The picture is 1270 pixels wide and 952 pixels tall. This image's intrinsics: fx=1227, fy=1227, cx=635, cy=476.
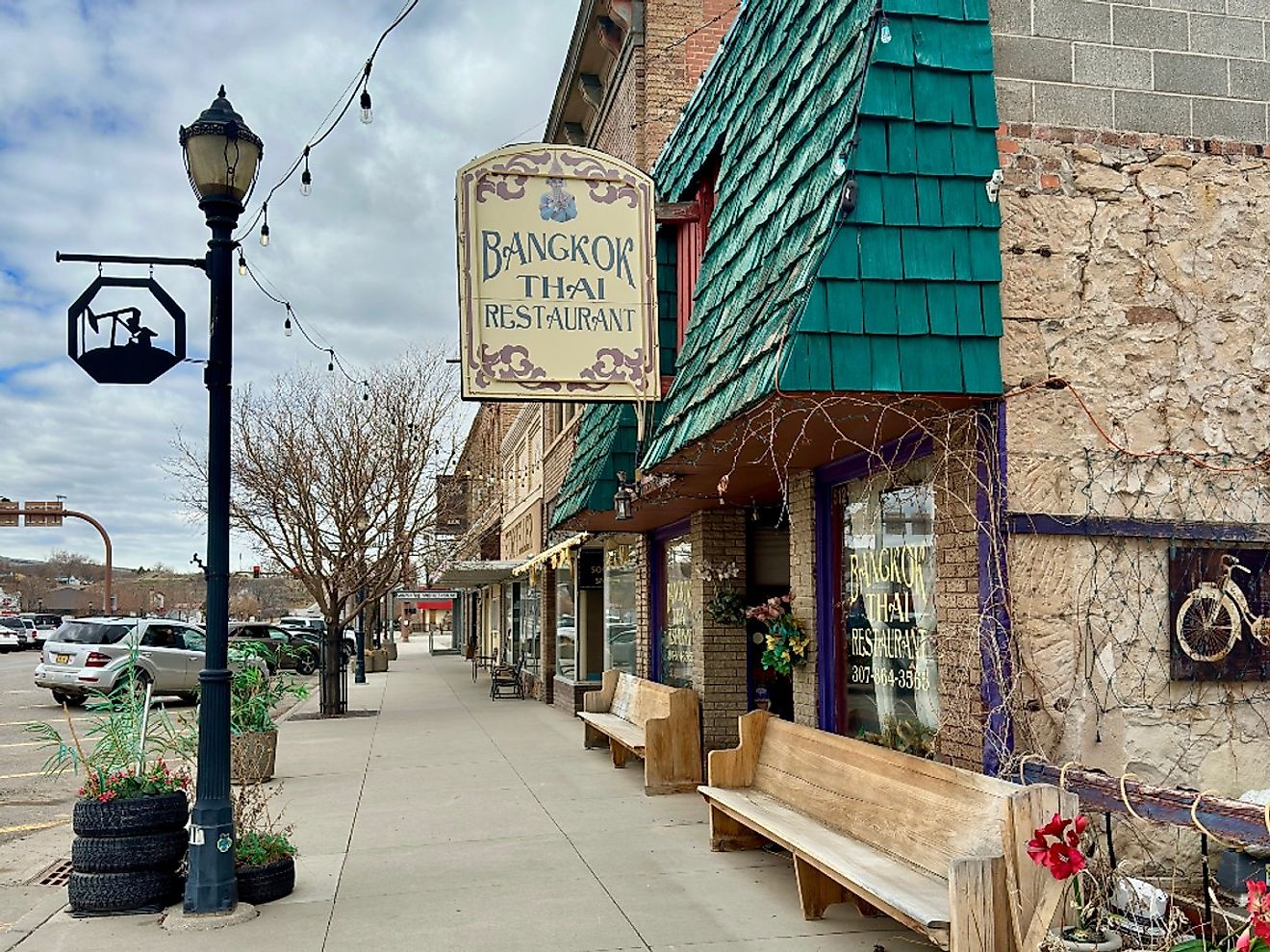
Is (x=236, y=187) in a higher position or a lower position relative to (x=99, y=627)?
higher

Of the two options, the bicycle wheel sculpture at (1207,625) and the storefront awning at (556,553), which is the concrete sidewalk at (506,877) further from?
the storefront awning at (556,553)

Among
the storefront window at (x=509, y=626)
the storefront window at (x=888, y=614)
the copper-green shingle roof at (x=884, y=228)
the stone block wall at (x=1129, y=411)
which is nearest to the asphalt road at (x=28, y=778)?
the storefront window at (x=888, y=614)

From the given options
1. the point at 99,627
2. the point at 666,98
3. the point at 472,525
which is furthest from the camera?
the point at 472,525

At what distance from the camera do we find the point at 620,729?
41.3 ft

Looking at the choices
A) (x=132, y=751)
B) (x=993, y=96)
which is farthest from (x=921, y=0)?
(x=132, y=751)

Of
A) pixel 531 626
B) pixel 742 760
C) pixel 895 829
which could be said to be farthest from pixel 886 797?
pixel 531 626

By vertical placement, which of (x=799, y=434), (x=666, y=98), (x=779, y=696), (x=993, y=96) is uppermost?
(x=666, y=98)

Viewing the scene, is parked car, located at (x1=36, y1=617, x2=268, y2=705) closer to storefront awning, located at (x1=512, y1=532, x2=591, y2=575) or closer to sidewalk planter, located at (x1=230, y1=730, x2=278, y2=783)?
storefront awning, located at (x1=512, y1=532, x2=591, y2=575)

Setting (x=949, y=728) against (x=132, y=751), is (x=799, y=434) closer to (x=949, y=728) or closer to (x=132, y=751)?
(x=949, y=728)

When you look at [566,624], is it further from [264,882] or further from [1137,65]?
[1137,65]

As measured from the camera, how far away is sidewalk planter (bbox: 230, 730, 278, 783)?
8645mm

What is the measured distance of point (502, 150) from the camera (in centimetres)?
782

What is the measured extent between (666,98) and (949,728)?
428 inches

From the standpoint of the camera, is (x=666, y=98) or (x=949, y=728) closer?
(x=949, y=728)
